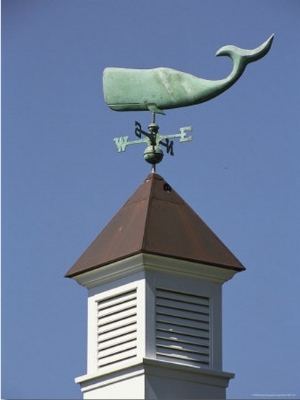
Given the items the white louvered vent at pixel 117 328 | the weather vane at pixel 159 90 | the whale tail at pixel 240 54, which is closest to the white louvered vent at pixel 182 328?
the white louvered vent at pixel 117 328

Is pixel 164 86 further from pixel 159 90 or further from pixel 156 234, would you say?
pixel 156 234

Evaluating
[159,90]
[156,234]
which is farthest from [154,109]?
[156,234]

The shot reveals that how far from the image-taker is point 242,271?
25812mm

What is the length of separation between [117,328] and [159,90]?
404cm

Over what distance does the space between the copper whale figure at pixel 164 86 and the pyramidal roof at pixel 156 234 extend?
1213 millimetres

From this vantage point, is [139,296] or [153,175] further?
[153,175]

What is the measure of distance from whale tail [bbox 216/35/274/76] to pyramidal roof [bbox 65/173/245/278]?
2.09 m

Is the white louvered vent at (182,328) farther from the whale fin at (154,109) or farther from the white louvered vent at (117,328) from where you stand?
the whale fin at (154,109)

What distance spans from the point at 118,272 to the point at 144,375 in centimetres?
187

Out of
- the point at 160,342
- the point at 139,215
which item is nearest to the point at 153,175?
the point at 139,215

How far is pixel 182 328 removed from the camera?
2520 centimetres

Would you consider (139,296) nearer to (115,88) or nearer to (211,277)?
(211,277)

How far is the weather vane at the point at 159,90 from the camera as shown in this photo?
26438 millimetres

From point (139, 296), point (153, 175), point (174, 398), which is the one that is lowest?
point (174, 398)
